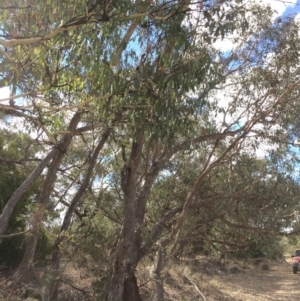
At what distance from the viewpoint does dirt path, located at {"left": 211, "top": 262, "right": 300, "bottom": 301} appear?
15808mm

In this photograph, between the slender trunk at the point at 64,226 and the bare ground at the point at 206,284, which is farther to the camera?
the bare ground at the point at 206,284

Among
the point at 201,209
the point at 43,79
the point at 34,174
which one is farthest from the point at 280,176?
the point at 43,79

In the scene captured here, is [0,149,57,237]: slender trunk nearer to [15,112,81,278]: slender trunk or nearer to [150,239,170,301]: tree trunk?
[15,112,81,278]: slender trunk

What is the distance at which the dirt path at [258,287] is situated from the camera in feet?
51.9

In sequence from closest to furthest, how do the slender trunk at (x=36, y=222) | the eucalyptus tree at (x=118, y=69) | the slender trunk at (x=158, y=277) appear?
the eucalyptus tree at (x=118, y=69)
the slender trunk at (x=36, y=222)
the slender trunk at (x=158, y=277)

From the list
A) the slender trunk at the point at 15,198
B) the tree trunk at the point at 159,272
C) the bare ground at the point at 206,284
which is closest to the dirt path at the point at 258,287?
the bare ground at the point at 206,284

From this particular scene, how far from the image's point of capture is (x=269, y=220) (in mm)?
11469

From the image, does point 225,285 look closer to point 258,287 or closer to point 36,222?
Answer: point 258,287

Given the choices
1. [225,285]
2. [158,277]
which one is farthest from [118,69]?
[225,285]

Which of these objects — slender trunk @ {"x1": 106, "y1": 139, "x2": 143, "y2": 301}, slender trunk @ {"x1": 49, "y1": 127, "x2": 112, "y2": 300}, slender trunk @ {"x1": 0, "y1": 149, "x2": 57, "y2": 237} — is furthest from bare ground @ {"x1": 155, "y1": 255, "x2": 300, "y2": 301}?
slender trunk @ {"x1": 0, "y1": 149, "x2": 57, "y2": 237}

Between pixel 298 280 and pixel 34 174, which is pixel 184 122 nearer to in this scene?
pixel 34 174

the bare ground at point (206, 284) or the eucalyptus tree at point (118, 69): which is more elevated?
the eucalyptus tree at point (118, 69)

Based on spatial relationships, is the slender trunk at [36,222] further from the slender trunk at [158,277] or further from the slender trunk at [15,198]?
the slender trunk at [158,277]

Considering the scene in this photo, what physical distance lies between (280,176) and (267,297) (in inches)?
257
